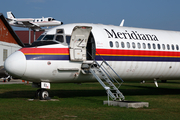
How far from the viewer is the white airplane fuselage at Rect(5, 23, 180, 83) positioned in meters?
16.0

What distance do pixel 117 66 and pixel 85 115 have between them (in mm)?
7159

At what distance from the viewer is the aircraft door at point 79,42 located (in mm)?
16906

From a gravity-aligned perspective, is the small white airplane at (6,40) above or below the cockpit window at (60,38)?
above

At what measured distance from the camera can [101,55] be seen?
17859mm

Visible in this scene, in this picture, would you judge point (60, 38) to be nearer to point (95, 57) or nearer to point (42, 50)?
point (42, 50)

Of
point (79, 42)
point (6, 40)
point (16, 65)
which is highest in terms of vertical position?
point (6, 40)

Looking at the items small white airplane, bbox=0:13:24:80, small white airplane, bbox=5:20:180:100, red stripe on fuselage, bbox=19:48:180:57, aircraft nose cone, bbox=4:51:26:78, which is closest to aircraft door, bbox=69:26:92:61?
small white airplane, bbox=5:20:180:100

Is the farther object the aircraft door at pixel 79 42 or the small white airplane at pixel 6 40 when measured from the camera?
the small white airplane at pixel 6 40

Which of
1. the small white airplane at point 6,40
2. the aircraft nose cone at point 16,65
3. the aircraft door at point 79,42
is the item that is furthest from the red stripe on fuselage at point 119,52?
the small white airplane at point 6,40

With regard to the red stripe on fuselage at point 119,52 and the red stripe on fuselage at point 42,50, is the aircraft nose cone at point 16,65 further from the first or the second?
the red stripe on fuselage at point 119,52

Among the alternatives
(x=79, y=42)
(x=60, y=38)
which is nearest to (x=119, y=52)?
(x=79, y=42)

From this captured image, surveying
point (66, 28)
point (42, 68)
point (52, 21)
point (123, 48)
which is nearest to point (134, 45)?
point (123, 48)

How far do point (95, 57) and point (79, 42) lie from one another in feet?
4.73

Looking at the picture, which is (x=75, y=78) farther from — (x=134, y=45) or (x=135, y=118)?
(x=135, y=118)
